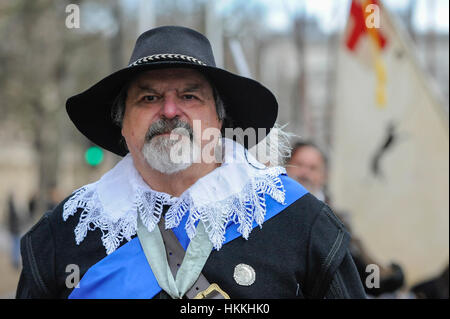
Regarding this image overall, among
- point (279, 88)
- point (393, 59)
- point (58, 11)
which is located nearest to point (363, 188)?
point (393, 59)

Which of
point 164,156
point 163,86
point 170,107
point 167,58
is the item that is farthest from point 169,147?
point 167,58

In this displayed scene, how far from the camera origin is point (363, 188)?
23.8ft

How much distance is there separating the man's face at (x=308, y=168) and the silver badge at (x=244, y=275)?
7.96 feet

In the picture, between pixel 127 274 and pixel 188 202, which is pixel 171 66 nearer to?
pixel 188 202

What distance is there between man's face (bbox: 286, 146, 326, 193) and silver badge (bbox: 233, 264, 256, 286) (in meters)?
2.43

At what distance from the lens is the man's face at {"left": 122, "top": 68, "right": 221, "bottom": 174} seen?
2.67 meters

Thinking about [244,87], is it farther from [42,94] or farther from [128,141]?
[42,94]

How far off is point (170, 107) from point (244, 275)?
75 centimetres

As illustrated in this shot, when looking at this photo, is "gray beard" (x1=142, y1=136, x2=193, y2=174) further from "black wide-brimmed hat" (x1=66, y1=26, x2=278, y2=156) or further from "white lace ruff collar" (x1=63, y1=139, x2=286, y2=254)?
"black wide-brimmed hat" (x1=66, y1=26, x2=278, y2=156)

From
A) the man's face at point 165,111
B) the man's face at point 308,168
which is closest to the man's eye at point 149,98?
the man's face at point 165,111

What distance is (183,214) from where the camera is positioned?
2.71 meters

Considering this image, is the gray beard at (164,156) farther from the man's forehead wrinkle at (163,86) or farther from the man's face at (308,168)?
the man's face at (308,168)

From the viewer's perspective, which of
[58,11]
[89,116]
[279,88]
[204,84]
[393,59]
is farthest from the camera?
[279,88]
